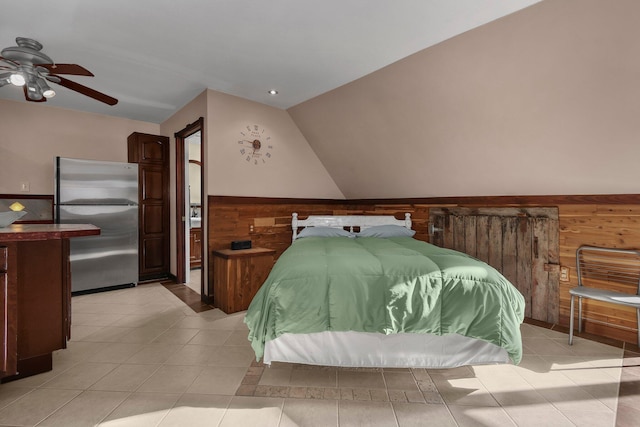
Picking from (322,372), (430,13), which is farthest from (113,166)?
(430,13)

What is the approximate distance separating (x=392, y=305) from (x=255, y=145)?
2.99 metres

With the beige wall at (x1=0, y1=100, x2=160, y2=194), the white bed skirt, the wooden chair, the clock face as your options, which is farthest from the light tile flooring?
the beige wall at (x1=0, y1=100, x2=160, y2=194)

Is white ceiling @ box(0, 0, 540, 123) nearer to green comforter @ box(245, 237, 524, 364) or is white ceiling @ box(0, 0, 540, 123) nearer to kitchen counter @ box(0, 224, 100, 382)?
kitchen counter @ box(0, 224, 100, 382)

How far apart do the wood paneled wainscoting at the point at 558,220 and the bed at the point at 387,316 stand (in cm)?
153

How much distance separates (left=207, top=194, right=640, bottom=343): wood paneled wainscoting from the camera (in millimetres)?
2773

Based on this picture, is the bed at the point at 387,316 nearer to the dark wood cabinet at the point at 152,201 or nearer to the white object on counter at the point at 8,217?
the white object on counter at the point at 8,217

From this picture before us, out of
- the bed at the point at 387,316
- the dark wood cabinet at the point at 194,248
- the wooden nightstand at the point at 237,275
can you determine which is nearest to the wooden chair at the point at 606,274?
the bed at the point at 387,316

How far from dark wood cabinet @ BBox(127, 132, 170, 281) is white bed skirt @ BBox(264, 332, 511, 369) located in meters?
3.61

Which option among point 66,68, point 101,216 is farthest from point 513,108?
point 101,216

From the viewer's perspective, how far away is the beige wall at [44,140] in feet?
13.6

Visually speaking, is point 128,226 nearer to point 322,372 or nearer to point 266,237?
point 266,237

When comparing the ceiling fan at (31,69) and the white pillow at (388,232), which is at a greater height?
the ceiling fan at (31,69)

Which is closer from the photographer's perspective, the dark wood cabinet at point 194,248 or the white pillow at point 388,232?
the white pillow at point 388,232

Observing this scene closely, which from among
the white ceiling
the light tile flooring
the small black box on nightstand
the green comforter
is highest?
the white ceiling
